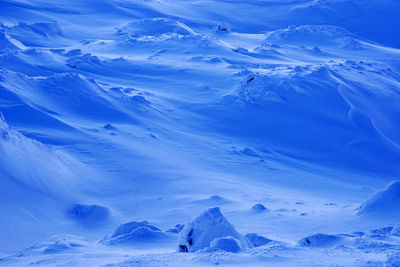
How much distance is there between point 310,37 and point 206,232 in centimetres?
819

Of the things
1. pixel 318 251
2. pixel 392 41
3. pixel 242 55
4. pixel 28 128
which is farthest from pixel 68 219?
pixel 392 41

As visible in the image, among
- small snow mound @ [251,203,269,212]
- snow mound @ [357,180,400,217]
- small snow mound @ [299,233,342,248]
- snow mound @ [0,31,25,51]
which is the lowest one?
small snow mound @ [299,233,342,248]

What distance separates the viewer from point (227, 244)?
2.46m

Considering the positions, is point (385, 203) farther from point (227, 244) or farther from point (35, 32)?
point (35, 32)

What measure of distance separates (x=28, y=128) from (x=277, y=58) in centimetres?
464

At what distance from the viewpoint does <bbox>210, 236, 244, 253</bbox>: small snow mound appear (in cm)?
244

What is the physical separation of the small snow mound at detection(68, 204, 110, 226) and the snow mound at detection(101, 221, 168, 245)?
636 mm

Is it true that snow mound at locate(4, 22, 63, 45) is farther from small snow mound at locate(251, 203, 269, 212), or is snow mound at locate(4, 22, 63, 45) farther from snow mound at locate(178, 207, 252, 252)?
snow mound at locate(178, 207, 252, 252)

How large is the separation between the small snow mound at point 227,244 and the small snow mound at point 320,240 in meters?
0.44

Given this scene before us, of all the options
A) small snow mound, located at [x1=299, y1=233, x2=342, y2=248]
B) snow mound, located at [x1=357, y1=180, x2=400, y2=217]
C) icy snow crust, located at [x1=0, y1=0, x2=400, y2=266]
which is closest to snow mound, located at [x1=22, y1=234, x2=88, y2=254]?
icy snow crust, located at [x1=0, y1=0, x2=400, y2=266]

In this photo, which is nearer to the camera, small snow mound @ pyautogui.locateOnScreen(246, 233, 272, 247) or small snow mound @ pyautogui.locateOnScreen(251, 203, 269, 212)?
small snow mound @ pyautogui.locateOnScreen(246, 233, 272, 247)

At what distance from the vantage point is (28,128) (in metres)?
5.04

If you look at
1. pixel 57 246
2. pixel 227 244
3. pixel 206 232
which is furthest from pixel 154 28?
pixel 227 244

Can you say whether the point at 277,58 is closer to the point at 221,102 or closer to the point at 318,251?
the point at 221,102
